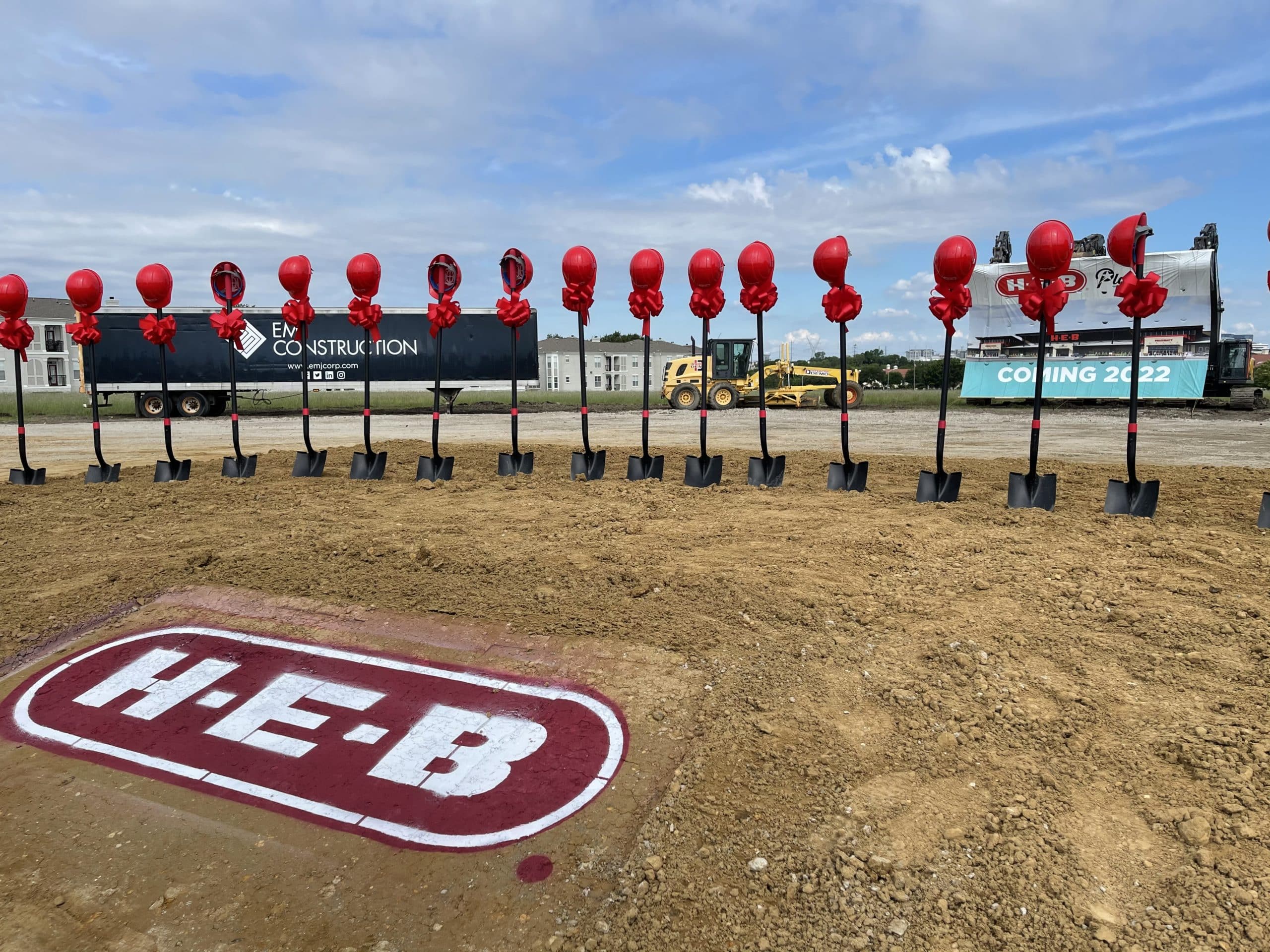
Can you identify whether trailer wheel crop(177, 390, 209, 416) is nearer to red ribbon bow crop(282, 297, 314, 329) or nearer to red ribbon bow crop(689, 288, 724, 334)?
red ribbon bow crop(282, 297, 314, 329)

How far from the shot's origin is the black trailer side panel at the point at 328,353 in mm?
24438

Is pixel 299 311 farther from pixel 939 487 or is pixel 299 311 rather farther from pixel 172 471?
pixel 939 487

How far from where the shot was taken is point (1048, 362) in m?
26.4

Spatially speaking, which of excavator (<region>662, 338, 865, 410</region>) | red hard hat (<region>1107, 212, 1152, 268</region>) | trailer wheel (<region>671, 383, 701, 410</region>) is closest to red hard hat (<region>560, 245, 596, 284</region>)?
red hard hat (<region>1107, 212, 1152, 268</region>)

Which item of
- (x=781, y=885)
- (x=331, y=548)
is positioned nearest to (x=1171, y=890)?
(x=781, y=885)

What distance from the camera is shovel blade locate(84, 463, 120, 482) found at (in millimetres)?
9703

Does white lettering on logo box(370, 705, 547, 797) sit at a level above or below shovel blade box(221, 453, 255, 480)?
below

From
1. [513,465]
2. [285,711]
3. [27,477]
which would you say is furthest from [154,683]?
[27,477]

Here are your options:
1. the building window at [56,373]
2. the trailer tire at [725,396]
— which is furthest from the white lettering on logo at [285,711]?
the building window at [56,373]

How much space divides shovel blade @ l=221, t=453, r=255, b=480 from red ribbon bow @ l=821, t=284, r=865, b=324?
7.53 metres

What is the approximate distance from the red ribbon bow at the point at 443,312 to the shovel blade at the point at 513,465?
5.72 ft

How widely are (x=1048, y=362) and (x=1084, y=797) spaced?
27267 millimetres

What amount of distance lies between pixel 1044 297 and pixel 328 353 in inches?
928

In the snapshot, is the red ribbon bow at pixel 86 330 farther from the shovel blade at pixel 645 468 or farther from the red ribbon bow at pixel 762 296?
the red ribbon bow at pixel 762 296
